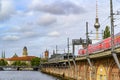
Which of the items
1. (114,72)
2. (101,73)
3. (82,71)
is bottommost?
(101,73)

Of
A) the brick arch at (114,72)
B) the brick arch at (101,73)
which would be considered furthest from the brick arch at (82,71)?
the brick arch at (114,72)

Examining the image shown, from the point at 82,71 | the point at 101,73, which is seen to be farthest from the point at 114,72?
the point at 82,71

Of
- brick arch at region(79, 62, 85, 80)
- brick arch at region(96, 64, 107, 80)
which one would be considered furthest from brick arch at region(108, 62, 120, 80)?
brick arch at region(79, 62, 85, 80)

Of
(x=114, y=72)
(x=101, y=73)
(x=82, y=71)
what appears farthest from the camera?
(x=82, y=71)

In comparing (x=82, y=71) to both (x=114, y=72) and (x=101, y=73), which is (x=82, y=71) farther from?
(x=114, y=72)

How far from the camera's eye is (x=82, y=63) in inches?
2559

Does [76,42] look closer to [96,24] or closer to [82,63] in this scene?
[96,24]

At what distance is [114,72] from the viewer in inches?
1593

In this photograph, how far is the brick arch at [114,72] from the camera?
1537 inches

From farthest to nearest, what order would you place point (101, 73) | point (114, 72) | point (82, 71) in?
1. point (82, 71)
2. point (101, 73)
3. point (114, 72)

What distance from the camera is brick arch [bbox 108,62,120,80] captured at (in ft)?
128

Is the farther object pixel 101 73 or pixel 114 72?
pixel 101 73

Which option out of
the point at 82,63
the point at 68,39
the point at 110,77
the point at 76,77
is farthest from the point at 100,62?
the point at 68,39

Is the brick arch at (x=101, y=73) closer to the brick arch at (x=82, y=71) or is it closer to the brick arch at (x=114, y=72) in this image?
the brick arch at (x=114, y=72)
